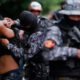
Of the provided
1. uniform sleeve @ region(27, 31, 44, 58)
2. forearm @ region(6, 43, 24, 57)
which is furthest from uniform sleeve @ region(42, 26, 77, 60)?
A: forearm @ region(6, 43, 24, 57)

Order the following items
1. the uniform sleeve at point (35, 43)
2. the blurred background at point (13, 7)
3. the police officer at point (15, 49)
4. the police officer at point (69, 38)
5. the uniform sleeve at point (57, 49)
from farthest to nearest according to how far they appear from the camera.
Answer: the blurred background at point (13, 7) → the police officer at point (15, 49) → the uniform sleeve at point (35, 43) → the police officer at point (69, 38) → the uniform sleeve at point (57, 49)

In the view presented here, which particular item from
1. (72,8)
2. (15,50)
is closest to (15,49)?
(15,50)

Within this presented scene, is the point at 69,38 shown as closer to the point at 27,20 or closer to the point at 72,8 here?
the point at 72,8

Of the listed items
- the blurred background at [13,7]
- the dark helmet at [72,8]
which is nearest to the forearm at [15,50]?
the dark helmet at [72,8]

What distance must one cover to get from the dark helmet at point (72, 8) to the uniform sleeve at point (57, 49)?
0.80ft

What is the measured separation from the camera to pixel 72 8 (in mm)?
6547

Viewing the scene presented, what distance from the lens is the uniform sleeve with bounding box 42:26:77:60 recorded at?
248 inches

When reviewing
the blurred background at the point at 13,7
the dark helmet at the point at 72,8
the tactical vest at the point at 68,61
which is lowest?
the blurred background at the point at 13,7

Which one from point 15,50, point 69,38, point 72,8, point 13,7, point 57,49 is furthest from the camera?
point 13,7

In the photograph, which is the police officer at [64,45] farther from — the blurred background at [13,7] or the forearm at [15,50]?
the blurred background at [13,7]

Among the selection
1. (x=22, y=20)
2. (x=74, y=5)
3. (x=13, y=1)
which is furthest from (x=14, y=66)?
(x=13, y=1)

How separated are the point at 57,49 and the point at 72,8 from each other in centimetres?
58

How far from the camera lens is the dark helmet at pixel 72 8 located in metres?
6.48

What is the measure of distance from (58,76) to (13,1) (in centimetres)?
798
